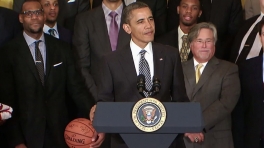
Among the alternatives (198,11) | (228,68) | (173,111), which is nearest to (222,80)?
(228,68)

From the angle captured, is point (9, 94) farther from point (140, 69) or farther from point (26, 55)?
point (140, 69)

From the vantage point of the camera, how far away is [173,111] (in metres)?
2.99

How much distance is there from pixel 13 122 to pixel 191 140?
1452 mm

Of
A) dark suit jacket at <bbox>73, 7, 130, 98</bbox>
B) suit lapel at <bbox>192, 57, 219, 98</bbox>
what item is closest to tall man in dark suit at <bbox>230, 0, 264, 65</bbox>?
suit lapel at <bbox>192, 57, 219, 98</bbox>

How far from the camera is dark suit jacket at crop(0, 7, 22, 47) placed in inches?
198

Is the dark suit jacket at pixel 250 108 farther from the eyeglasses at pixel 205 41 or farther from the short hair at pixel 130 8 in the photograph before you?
the short hair at pixel 130 8

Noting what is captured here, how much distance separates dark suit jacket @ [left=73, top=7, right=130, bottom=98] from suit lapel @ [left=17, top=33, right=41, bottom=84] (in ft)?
1.66

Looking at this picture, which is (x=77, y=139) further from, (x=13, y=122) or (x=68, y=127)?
(x=13, y=122)

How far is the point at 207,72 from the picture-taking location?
4.62 m

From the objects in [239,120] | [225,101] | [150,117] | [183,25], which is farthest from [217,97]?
[150,117]

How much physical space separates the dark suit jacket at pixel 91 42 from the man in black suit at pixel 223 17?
0.99 m

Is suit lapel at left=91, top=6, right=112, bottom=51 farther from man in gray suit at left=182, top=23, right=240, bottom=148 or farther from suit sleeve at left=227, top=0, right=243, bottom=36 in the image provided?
suit sleeve at left=227, top=0, right=243, bottom=36

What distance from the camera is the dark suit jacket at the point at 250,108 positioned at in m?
4.49

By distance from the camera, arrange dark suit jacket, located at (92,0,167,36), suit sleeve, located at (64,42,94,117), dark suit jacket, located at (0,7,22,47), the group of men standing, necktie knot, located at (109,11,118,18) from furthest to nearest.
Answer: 1. dark suit jacket, located at (92,0,167,36)
2. necktie knot, located at (109,11,118,18)
3. dark suit jacket, located at (0,7,22,47)
4. suit sleeve, located at (64,42,94,117)
5. the group of men standing
